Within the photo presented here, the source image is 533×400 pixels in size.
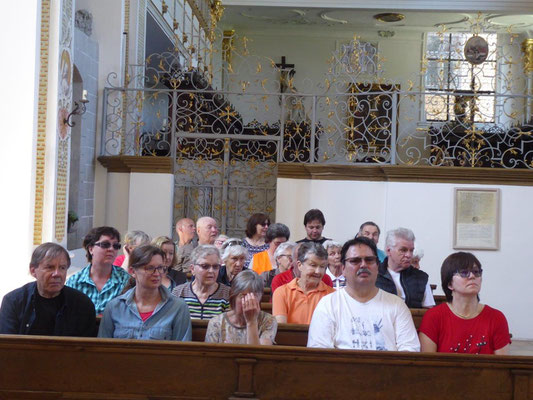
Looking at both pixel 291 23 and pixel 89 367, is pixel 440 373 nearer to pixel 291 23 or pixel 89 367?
pixel 89 367

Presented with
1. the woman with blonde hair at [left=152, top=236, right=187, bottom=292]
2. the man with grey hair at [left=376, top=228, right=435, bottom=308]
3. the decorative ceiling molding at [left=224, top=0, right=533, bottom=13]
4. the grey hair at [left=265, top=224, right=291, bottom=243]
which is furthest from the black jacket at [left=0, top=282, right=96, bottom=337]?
the decorative ceiling molding at [left=224, top=0, right=533, bottom=13]

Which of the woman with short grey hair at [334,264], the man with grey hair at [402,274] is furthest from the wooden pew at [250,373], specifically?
the woman with short grey hair at [334,264]

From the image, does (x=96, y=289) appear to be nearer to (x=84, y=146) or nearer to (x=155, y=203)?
(x=84, y=146)

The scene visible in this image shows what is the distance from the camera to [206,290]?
541 cm

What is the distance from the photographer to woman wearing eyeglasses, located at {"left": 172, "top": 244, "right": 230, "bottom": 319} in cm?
530

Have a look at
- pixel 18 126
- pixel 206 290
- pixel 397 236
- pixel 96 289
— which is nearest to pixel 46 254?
pixel 96 289

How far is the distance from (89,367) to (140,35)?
8.73 meters

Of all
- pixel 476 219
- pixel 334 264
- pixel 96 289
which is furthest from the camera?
pixel 476 219

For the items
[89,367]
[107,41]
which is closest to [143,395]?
[89,367]

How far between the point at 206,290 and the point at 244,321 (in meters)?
0.72

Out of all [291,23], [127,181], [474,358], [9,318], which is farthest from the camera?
[291,23]

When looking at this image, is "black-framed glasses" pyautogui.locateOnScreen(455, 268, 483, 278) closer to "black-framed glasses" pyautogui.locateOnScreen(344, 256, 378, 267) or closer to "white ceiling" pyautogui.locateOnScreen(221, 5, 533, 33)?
"black-framed glasses" pyautogui.locateOnScreen(344, 256, 378, 267)

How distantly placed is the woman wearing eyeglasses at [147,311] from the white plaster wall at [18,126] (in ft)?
11.6

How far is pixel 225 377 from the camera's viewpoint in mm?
4281
